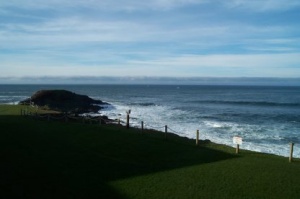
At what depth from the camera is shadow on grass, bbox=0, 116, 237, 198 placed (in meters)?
11.6

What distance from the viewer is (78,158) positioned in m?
15.9

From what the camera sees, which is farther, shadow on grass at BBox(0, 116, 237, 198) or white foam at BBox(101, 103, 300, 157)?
white foam at BBox(101, 103, 300, 157)

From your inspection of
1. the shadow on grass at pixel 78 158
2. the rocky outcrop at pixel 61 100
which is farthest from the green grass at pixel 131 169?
the rocky outcrop at pixel 61 100

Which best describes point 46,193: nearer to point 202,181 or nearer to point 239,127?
point 202,181

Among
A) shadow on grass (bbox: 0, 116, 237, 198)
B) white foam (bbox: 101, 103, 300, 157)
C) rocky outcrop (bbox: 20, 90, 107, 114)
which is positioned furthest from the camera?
rocky outcrop (bbox: 20, 90, 107, 114)

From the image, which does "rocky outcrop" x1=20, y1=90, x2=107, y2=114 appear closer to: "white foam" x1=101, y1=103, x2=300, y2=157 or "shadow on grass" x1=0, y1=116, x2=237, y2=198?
"white foam" x1=101, y1=103, x2=300, y2=157

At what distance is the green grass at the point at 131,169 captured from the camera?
11.7 m

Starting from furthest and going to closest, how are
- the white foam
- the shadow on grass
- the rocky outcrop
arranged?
the rocky outcrop
the white foam
the shadow on grass

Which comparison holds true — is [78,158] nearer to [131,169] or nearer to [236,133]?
[131,169]

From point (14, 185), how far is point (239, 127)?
28753mm

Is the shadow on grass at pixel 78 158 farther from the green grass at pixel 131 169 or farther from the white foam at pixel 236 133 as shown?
the white foam at pixel 236 133

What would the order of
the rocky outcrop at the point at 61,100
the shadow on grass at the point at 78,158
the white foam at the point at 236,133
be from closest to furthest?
1. the shadow on grass at the point at 78,158
2. the white foam at the point at 236,133
3. the rocky outcrop at the point at 61,100

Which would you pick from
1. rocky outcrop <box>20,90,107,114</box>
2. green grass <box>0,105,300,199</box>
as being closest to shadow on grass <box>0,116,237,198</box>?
green grass <box>0,105,300,199</box>

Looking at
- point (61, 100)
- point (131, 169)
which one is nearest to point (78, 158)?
point (131, 169)
